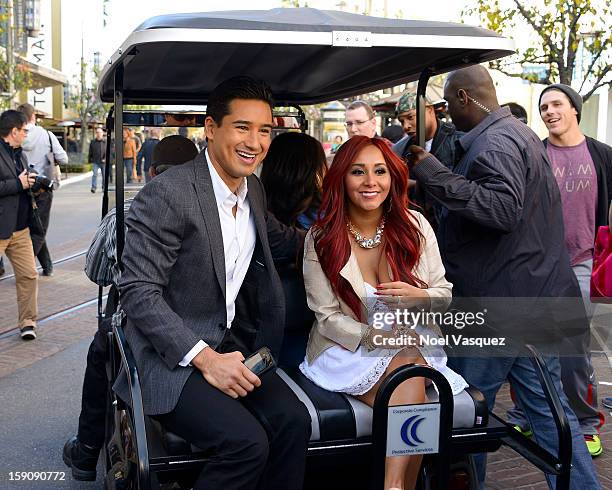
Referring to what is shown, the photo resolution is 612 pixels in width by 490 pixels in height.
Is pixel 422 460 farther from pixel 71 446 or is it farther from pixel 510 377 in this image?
pixel 71 446

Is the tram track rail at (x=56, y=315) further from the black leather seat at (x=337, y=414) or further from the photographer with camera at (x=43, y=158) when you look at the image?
the black leather seat at (x=337, y=414)

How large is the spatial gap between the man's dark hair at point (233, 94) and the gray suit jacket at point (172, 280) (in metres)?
0.19

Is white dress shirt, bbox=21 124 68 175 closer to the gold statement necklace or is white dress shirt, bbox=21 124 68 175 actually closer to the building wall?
the gold statement necklace

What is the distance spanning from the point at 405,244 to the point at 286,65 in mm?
1503

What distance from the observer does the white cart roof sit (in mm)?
2887

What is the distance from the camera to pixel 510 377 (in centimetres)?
367

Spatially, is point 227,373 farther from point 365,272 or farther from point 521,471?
point 521,471

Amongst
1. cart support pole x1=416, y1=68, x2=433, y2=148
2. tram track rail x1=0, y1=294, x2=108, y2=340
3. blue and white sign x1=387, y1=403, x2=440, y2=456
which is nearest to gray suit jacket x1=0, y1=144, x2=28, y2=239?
tram track rail x1=0, y1=294, x2=108, y2=340

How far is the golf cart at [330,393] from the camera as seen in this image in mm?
2820

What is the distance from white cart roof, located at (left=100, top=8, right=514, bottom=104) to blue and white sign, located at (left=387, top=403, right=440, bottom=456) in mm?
1346

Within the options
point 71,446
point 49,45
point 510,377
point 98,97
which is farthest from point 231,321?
point 49,45

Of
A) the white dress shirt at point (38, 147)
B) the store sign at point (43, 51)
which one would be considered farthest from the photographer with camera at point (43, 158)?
the store sign at point (43, 51)

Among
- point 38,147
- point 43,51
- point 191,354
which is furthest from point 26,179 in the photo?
point 43,51

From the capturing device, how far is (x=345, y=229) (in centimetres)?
343
